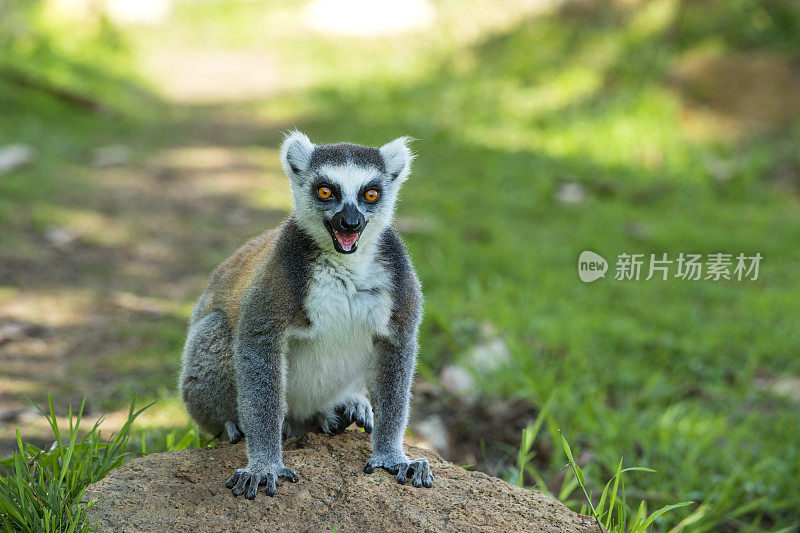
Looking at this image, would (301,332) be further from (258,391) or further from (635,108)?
(635,108)

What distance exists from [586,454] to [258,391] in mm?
2268

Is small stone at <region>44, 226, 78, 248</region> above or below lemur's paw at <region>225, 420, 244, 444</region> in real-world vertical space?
above

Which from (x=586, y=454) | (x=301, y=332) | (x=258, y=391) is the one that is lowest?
(x=586, y=454)

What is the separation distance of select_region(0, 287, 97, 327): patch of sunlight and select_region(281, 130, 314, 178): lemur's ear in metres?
2.94

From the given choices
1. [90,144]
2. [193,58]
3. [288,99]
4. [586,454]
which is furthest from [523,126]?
[193,58]

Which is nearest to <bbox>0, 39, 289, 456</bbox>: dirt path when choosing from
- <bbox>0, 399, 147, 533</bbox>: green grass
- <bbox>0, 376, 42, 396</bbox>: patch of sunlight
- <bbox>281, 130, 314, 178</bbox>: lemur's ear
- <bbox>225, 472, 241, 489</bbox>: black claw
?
<bbox>0, 376, 42, 396</bbox>: patch of sunlight

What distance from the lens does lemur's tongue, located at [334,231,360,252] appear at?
2783 mm

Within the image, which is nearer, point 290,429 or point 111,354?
point 290,429

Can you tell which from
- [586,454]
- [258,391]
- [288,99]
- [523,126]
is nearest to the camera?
[258,391]

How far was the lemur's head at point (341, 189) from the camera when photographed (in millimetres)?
2809

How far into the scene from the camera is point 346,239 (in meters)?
2.80

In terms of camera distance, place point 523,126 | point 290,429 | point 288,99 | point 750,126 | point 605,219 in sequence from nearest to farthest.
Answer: point 290,429
point 605,219
point 750,126
point 523,126
point 288,99

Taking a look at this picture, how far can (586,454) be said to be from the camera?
439 centimetres

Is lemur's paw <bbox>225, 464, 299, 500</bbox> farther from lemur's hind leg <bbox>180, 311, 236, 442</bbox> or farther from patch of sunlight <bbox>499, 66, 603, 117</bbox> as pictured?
patch of sunlight <bbox>499, 66, 603, 117</bbox>
